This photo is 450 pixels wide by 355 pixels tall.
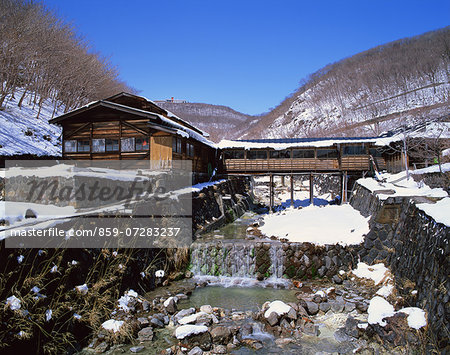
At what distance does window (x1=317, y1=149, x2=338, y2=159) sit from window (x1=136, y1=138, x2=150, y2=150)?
16.4 m

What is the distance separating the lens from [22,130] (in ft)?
77.0

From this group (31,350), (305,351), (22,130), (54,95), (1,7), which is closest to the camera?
(31,350)

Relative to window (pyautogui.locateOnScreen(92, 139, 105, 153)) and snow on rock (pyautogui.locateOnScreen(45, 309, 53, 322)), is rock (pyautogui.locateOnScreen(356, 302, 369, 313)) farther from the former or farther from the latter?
window (pyautogui.locateOnScreen(92, 139, 105, 153))

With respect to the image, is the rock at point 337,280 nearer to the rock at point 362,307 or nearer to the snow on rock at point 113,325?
the rock at point 362,307

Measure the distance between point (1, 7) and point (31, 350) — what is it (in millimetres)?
31475

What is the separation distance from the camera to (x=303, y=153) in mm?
28922

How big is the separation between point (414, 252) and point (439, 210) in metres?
1.51

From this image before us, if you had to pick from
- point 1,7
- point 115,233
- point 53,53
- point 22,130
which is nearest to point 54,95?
point 53,53

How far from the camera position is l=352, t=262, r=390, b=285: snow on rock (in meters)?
11.3

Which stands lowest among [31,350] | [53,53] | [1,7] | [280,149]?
[31,350]

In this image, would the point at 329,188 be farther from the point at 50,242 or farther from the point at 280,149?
the point at 50,242

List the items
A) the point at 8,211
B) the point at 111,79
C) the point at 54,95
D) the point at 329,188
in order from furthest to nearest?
the point at 111,79 < the point at 329,188 < the point at 54,95 < the point at 8,211

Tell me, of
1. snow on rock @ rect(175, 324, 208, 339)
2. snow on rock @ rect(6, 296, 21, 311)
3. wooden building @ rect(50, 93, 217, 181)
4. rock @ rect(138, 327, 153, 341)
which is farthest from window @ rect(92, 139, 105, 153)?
snow on rock @ rect(175, 324, 208, 339)

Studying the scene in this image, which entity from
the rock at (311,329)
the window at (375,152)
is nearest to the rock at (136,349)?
the rock at (311,329)
